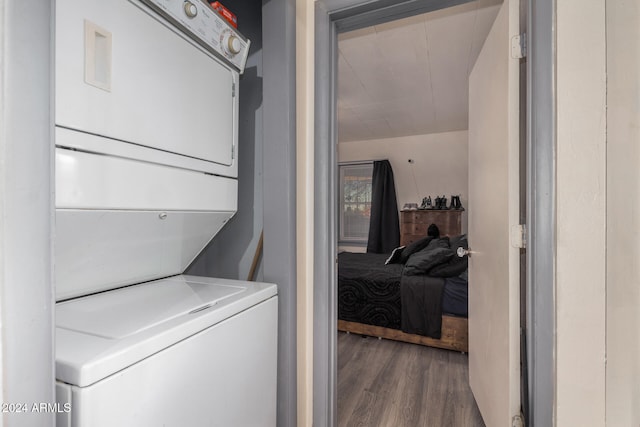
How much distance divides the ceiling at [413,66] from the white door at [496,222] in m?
0.38

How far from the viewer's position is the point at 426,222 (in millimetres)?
4633

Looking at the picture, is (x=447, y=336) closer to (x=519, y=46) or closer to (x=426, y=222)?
(x=519, y=46)

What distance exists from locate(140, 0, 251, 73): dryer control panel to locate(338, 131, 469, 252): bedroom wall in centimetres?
419

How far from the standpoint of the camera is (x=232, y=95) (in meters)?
1.20

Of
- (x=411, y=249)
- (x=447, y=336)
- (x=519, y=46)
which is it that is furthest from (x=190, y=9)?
(x=411, y=249)

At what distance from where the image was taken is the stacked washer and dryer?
656mm

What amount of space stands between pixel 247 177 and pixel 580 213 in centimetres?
129

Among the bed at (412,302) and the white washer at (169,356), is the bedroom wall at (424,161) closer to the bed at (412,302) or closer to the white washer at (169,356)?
the bed at (412,302)

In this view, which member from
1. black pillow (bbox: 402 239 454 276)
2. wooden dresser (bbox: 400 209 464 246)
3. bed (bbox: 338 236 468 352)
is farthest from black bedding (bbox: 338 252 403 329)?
wooden dresser (bbox: 400 209 464 246)

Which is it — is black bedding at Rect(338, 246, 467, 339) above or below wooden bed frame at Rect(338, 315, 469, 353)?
above

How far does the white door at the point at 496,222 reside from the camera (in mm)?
1263

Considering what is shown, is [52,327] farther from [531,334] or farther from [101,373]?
[531,334]

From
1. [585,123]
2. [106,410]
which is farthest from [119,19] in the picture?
[585,123]

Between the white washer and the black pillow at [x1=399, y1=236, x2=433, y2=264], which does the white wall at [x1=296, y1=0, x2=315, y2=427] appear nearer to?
the white washer
